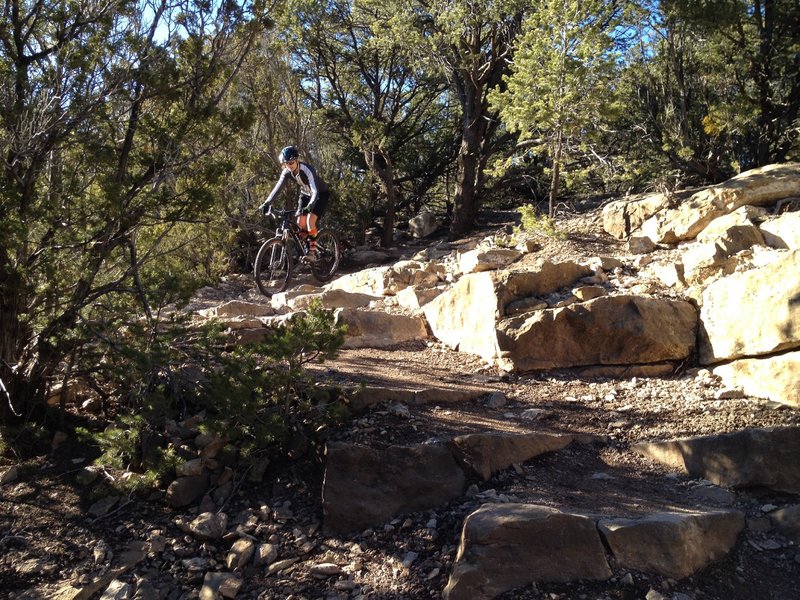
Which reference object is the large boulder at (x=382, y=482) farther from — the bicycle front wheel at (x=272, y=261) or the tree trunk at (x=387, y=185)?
the tree trunk at (x=387, y=185)

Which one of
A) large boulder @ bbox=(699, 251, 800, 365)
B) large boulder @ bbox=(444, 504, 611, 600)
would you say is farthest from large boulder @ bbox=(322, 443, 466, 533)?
large boulder @ bbox=(699, 251, 800, 365)

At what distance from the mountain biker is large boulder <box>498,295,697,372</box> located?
11.2ft

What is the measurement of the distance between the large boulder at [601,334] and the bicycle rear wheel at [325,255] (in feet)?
13.0

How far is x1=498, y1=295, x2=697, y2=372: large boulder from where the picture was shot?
6.05 meters

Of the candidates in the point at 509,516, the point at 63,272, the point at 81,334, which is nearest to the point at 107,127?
the point at 63,272

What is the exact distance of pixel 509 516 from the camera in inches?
150

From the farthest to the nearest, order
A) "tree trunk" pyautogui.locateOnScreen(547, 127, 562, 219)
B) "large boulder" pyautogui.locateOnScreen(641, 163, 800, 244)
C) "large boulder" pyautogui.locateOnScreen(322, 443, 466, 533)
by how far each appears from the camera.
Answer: "tree trunk" pyautogui.locateOnScreen(547, 127, 562, 219) → "large boulder" pyautogui.locateOnScreen(641, 163, 800, 244) → "large boulder" pyautogui.locateOnScreen(322, 443, 466, 533)

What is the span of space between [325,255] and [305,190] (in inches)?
99.1

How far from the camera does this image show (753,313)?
5.51 metres

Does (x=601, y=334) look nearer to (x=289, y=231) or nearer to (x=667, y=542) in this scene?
(x=667, y=542)

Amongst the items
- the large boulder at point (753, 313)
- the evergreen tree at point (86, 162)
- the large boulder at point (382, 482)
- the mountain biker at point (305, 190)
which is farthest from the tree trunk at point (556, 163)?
the large boulder at point (382, 482)

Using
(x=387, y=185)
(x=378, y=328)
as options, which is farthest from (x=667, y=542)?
(x=387, y=185)

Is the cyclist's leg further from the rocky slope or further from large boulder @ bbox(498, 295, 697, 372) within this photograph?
large boulder @ bbox(498, 295, 697, 372)

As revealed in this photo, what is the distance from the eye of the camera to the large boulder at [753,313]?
17.2 ft
